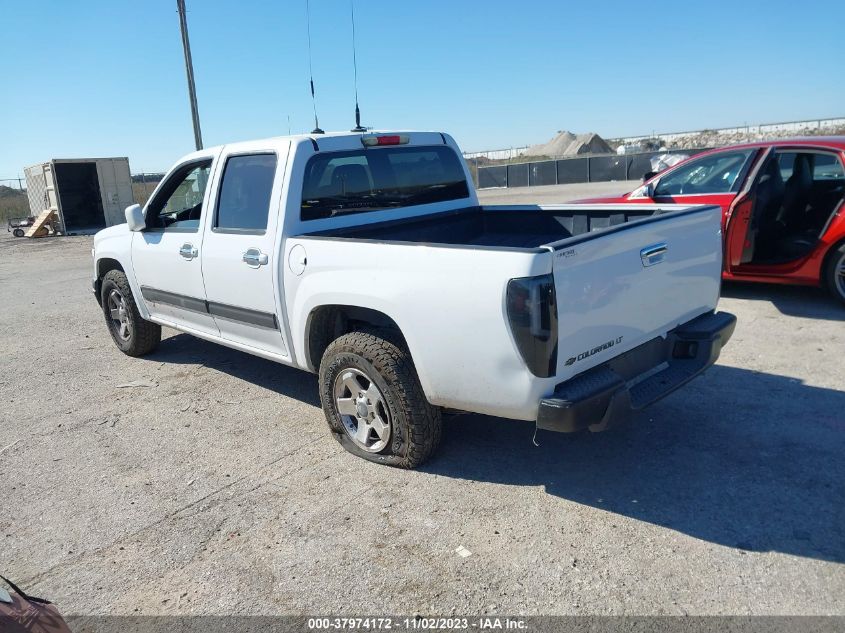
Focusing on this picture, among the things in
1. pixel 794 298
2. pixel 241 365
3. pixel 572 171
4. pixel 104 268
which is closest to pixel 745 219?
pixel 794 298

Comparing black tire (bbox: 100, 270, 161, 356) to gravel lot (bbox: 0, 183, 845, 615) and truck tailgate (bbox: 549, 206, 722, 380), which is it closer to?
gravel lot (bbox: 0, 183, 845, 615)

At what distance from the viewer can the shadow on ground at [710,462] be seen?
3170 mm

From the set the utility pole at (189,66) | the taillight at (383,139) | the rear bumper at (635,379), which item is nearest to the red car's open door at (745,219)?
the rear bumper at (635,379)

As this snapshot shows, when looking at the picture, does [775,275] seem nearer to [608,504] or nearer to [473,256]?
[608,504]

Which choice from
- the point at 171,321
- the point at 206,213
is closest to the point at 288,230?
the point at 206,213

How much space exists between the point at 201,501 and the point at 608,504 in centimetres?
217

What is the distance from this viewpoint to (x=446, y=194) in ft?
17.3

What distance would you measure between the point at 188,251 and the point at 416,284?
2.42m

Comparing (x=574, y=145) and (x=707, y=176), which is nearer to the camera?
(x=707, y=176)

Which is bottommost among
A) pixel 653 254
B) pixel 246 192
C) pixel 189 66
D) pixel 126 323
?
pixel 126 323

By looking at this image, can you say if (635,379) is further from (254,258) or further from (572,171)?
(572,171)

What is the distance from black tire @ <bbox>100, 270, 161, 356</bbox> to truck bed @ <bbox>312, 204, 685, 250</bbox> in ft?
8.79

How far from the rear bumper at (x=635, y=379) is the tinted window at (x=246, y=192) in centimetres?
233

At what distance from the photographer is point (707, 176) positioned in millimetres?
7402
